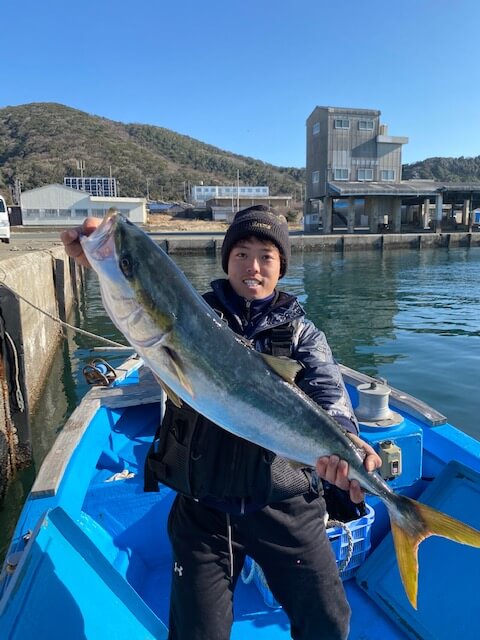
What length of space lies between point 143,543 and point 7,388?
3.63 meters

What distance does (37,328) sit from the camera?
1152cm

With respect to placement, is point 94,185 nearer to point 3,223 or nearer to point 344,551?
point 3,223

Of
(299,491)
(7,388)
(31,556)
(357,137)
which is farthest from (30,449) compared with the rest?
(357,137)

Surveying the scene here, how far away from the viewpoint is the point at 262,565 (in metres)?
2.53

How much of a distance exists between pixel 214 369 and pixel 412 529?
4.61ft

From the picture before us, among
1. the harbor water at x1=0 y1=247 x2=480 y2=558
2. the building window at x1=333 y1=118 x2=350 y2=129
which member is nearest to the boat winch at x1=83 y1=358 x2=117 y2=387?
the harbor water at x1=0 y1=247 x2=480 y2=558

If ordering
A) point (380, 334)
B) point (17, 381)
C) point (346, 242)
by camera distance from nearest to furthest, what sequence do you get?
1. point (17, 381)
2. point (380, 334)
3. point (346, 242)

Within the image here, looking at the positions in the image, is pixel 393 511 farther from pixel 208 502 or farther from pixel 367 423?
pixel 367 423

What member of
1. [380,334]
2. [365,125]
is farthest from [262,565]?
[365,125]

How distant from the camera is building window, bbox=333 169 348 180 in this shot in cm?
5491

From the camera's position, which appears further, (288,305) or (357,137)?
(357,137)

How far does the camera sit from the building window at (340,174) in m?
54.9

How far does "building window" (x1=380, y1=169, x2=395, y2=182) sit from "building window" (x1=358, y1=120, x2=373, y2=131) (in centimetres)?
549

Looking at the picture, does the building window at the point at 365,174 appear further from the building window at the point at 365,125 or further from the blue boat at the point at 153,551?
the blue boat at the point at 153,551
